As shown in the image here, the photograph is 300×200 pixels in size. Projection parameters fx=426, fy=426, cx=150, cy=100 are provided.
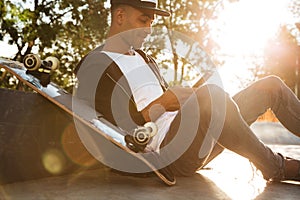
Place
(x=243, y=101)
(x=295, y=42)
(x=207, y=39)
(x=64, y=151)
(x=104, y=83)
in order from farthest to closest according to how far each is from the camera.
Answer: (x=295, y=42) → (x=207, y=39) → (x=243, y=101) → (x=64, y=151) → (x=104, y=83)

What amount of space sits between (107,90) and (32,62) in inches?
18.1

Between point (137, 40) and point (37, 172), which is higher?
point (137, 40)

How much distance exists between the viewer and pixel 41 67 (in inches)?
95.2

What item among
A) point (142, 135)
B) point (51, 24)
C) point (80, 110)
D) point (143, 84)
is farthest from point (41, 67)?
point (51, 24)

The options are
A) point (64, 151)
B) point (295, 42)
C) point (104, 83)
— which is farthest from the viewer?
point (295, 42)

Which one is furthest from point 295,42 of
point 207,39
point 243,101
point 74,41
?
point 243,101

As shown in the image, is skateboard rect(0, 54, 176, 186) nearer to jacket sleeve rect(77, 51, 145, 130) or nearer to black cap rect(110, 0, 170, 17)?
jacket sleeve rect(77, 51, 145, 130)

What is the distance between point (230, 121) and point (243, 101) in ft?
2.05

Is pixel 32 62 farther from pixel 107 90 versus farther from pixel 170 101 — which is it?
pixel 170 101

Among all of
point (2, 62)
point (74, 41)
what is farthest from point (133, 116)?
point (74, 41)

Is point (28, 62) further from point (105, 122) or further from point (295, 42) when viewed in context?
point (295, 42)

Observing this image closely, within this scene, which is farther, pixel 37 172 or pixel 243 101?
pixel 243 101

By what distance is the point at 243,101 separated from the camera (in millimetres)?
3000

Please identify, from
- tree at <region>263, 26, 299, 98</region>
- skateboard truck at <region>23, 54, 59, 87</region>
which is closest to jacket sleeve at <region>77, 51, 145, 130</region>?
skateboard truck at <region>23, 54, 59, 87</region>
